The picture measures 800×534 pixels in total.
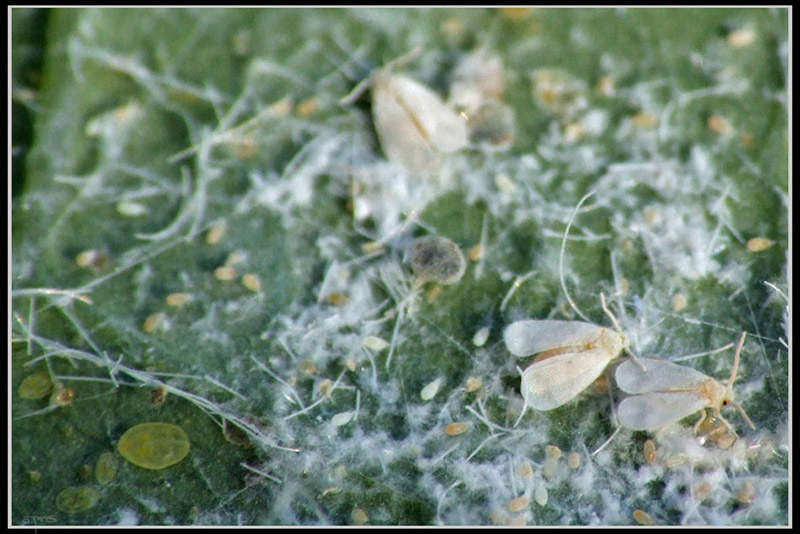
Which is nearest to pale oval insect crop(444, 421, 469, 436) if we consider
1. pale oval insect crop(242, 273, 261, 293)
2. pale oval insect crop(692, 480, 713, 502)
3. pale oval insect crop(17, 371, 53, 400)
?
pale oval insect crop(692, 480, 713, 502)

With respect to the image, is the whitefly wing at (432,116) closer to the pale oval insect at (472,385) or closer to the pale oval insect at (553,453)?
the pale oval insect at (472,385)

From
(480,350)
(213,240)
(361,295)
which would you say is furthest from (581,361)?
(213,240)

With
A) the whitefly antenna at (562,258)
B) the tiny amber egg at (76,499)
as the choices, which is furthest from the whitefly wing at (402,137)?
the tiny amber egg at (76,499)

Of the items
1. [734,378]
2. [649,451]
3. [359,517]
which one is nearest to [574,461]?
[649,451]

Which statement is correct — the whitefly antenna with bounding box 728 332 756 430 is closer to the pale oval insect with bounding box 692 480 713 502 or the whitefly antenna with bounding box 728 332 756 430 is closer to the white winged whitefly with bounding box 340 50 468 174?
the pale oval insect with bounding box 692 480 713 502

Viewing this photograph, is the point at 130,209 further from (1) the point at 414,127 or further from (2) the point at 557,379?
(2) the point at 557,379

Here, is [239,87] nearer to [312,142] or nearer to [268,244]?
[312,142]

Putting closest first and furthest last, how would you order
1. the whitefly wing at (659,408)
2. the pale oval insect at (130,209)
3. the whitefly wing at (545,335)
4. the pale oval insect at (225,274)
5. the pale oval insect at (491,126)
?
the whitefly wing at (659,408), the whitefly wing at (545,335), the pale oval insect at (225,274), the pale oval insect at (130,209), the pale oval insect at (491,126)

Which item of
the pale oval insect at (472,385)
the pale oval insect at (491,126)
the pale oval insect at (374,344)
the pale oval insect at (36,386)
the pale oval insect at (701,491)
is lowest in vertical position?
the pale oval insect at (701,491)
